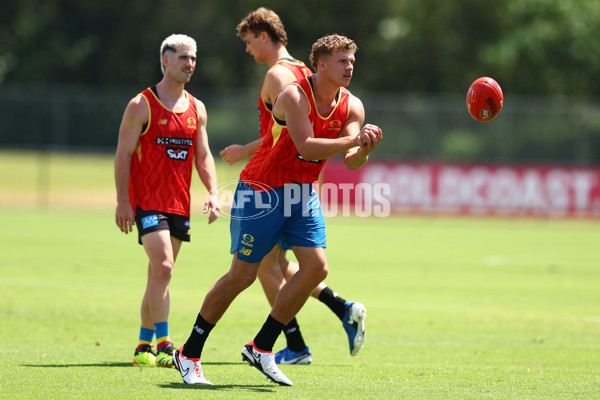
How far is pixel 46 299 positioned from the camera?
34.3 ft

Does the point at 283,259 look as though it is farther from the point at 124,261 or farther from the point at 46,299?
the point at 124,261

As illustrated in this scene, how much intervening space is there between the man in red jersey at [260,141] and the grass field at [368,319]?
0.29 metres

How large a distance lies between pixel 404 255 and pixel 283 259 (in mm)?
9142

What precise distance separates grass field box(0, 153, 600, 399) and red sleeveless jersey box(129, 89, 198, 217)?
4.42ft

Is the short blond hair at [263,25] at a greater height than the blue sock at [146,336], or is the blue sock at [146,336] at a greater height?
the short blond hair at [263,25]

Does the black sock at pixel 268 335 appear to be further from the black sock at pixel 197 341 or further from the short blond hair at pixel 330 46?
the short blond hair at pixel 330 46

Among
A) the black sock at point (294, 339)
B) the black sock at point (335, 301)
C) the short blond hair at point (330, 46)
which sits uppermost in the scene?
the short blond hair at point (330, 46)

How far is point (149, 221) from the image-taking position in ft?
24.2

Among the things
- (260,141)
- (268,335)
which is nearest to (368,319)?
(260,141)

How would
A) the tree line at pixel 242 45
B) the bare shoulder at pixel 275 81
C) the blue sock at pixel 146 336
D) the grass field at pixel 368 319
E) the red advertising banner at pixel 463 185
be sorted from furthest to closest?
the tree line at pixel 242 45 < the red advertising banner at pixel 463 185 < the bare shoulder at pixel 275 81 < the blue sock at pixel 146 336 < the grass field at pixel 368 319

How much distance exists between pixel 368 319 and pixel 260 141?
3048 mm

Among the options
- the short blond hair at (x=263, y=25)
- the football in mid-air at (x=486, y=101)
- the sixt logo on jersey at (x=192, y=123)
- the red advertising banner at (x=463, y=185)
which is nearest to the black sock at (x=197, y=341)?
Result: the sixt logo on jersey at (x=192, y=123)

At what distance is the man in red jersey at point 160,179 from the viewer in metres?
7.32

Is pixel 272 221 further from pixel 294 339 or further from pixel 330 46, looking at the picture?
pixel 294 339
